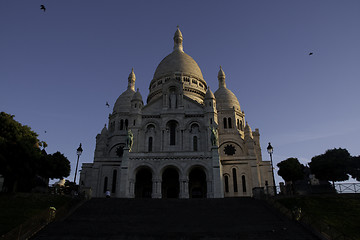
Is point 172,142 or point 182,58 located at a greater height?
point 182,58

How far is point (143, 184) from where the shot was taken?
39062mm

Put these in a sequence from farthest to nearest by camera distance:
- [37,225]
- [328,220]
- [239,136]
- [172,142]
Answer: [239,136] → [172,142] → [328,220] → [37,225]

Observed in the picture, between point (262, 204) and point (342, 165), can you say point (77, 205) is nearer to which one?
point (262, 204)

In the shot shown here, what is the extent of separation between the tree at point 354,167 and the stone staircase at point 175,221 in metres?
32.2

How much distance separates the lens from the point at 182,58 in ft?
189

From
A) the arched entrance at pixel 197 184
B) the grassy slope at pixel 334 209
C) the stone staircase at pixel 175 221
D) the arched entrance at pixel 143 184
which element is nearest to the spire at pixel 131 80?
the arched entrance at pixel 143 184

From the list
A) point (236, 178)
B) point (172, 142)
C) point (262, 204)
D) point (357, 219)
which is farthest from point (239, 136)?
point (357, 219)

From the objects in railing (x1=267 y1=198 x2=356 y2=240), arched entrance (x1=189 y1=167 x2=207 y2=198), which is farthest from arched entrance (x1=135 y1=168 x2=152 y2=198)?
railing (x1=267 y1=198 x2=356 y2=240)

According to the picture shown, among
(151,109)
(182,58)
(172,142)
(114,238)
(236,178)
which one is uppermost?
(182,58)

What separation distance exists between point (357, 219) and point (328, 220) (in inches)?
84.3

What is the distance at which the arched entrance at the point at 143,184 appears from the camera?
3859 centimetres

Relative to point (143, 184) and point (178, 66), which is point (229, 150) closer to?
point (143, 184)

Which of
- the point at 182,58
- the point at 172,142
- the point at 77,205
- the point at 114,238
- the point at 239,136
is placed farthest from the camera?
the point at 182,58

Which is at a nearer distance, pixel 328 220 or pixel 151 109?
pixel 328 220
